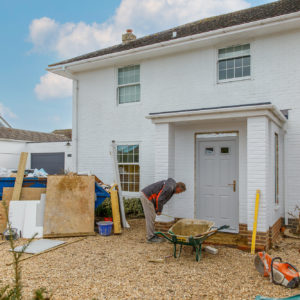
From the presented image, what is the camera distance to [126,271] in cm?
490

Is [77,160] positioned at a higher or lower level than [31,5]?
lower

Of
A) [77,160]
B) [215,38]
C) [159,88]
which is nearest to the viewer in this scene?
[215,38]

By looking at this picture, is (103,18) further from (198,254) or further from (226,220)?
(198,254)

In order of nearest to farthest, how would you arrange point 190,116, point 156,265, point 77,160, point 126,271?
point 126,271
point 156,265
point 190,116
point 77,160

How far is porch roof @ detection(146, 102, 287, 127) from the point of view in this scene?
6090 mm

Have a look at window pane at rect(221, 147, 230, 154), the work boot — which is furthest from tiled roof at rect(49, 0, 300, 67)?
the work boot

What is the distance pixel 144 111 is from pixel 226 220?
4.67m

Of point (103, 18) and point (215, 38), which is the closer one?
point (215, 38)

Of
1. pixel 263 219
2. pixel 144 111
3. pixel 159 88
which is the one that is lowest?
pixel 263 219

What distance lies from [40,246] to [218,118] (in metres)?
4.96

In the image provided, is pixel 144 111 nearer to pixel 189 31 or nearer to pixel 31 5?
pixel 189 31

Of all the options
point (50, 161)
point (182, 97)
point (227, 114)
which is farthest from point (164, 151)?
point (50, 161)

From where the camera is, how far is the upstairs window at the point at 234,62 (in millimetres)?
8547

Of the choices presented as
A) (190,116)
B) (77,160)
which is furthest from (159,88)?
(77,160)
